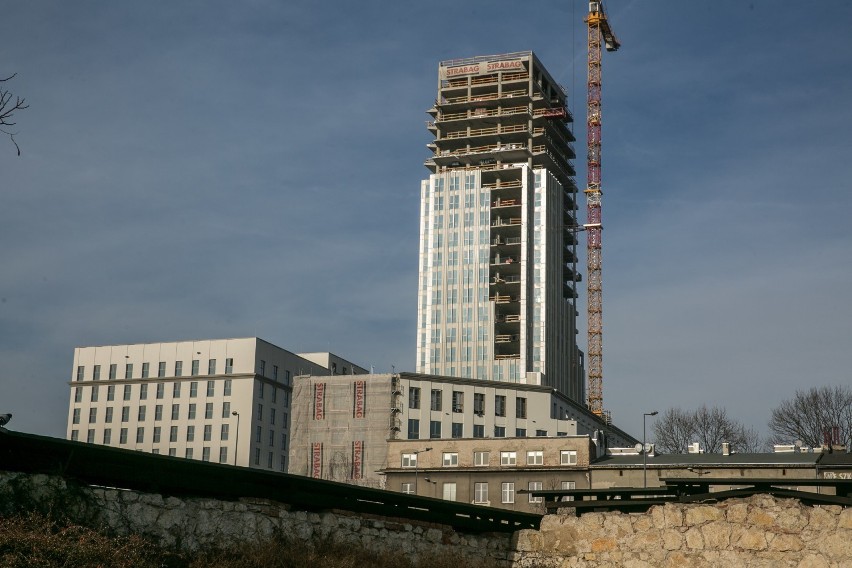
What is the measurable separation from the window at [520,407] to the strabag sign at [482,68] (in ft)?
257

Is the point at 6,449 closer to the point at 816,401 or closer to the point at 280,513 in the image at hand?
the point at 280,513

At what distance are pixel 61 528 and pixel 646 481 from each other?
75.5 metres

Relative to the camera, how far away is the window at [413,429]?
11412 cm

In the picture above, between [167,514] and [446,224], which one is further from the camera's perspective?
[446,224]

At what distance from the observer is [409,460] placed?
316 feet

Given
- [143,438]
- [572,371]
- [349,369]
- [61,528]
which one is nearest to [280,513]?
[61,528]

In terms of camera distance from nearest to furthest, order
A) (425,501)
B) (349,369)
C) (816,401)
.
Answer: (425,501) < (816,401) < (349,369)

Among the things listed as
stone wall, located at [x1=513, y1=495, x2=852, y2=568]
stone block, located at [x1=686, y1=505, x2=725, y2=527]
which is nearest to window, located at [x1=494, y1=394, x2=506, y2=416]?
stone wall, located at [x1=513, y1=495, x2=852, y2=568]

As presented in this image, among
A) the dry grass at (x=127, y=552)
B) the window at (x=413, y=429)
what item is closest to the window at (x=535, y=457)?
the window at (x=413, y=429)

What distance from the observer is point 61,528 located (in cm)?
1653

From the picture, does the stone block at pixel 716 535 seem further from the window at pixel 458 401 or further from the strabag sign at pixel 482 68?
the strabag sign at pixel 482 68

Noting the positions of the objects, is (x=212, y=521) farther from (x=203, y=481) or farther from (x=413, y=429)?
(x=413, y=429)

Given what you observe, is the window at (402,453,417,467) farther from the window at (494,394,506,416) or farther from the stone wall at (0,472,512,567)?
the stone wall at (0,472,512,567)

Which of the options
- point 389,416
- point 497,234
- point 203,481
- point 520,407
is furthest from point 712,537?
point 497,234
